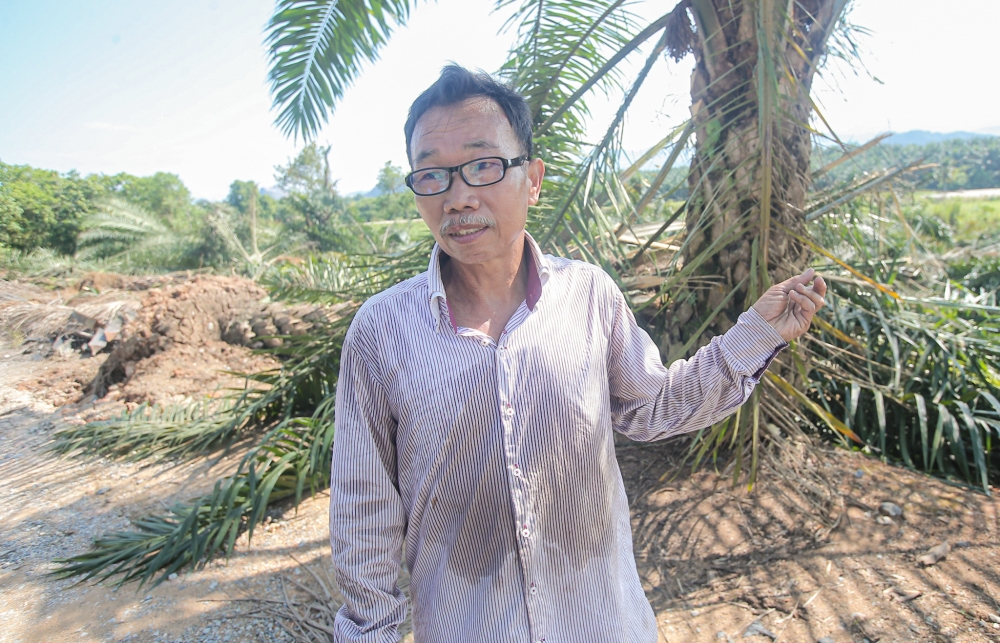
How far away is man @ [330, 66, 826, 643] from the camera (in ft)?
3.60

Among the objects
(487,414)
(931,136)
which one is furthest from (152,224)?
(931,136)

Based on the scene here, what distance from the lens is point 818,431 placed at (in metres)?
3.41

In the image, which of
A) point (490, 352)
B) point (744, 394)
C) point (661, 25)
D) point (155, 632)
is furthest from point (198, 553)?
point (661, 25)

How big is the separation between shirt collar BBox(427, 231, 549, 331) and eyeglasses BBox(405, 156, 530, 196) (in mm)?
124

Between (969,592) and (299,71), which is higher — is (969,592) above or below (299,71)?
below

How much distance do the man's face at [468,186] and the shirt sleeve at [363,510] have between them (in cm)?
29

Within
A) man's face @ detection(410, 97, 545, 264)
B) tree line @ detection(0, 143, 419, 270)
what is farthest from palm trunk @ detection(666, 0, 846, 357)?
tree line @ detection(0, 143, 419, 270)

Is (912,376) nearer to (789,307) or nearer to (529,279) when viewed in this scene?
(789,307)

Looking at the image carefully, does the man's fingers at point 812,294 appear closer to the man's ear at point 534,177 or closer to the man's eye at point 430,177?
the man's ear at point 534,177

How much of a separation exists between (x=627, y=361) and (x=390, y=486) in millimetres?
545

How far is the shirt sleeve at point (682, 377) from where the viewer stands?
3.78 ft

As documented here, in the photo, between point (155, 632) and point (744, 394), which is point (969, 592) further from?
point (155, 632)

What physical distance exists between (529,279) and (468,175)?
0.26 metres

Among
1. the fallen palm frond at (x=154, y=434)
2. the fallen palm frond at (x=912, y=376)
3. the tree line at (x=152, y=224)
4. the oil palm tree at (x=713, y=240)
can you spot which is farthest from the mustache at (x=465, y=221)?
the tree line at (x=152, y=224)
